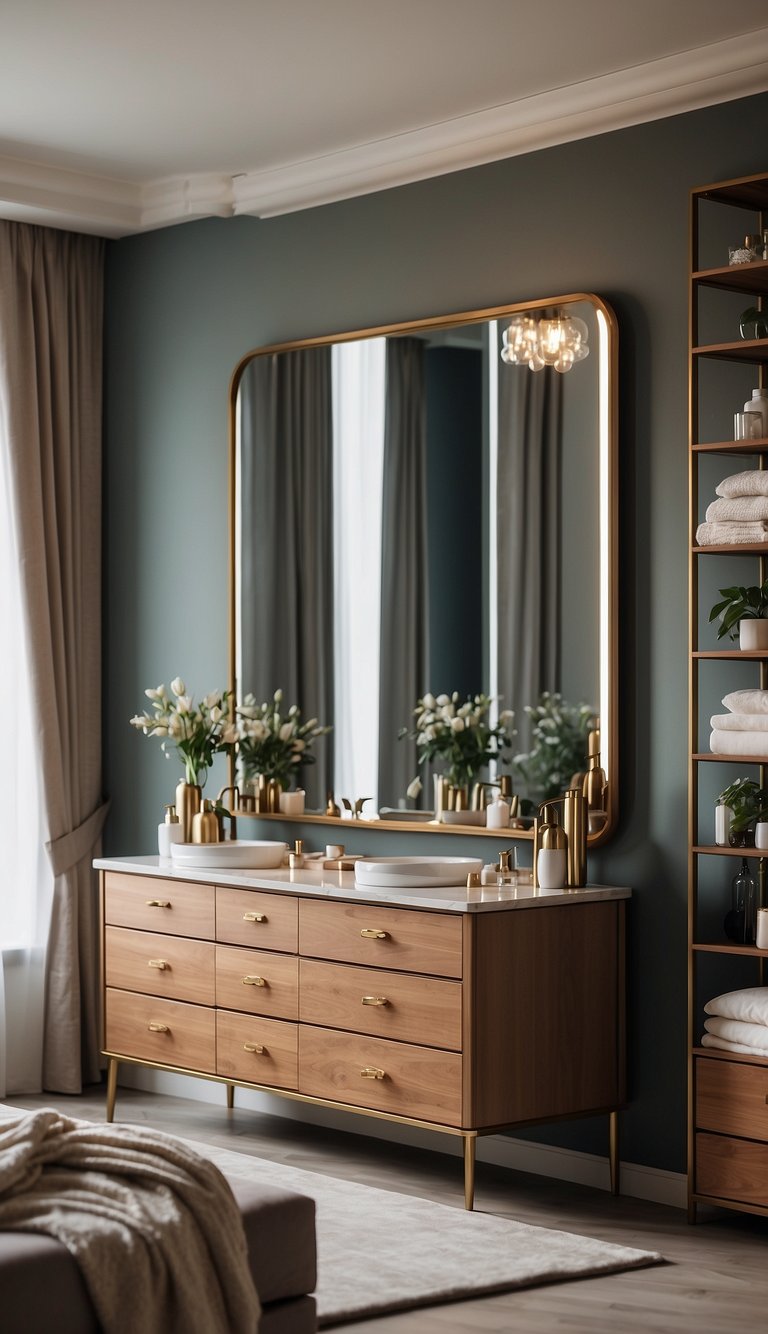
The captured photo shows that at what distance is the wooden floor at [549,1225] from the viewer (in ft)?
11.0

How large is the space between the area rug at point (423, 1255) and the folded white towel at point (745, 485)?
5.64ft

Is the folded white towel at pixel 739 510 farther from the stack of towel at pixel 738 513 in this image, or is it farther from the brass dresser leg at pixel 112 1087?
the brass dresser leg at pixel 112 1087

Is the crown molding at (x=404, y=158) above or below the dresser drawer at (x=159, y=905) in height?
above

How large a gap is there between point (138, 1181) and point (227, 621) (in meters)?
3.02

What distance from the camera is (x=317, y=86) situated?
454 centimetres

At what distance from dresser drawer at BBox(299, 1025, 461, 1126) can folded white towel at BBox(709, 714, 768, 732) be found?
1.00 meters

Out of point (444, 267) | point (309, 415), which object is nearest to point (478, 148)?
point (444, 267)

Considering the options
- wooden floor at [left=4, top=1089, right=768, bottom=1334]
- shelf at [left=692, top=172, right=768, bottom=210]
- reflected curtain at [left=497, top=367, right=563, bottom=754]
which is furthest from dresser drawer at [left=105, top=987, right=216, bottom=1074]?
shelf at [left=692, top=172, right=768, bottom=210]

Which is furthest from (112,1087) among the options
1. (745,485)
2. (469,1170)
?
(745,485)

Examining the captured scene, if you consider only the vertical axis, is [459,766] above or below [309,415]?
below

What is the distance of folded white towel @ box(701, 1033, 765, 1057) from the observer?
3893mm

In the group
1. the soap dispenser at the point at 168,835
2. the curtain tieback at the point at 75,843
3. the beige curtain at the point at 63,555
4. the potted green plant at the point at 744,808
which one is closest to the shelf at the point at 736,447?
the potted green plant at the point at 744,808

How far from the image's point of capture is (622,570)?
444cm

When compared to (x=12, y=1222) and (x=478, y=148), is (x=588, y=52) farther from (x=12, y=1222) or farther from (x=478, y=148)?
(x=12, y=1222)
